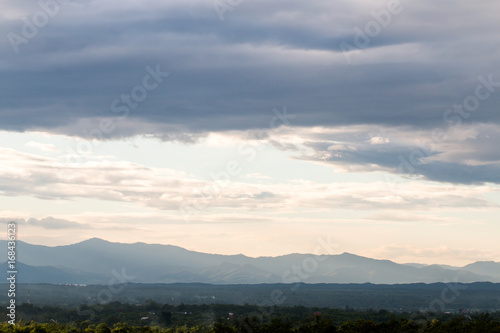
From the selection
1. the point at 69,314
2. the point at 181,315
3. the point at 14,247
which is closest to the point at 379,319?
the point at 181,315

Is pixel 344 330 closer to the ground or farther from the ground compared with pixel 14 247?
closer to the ground

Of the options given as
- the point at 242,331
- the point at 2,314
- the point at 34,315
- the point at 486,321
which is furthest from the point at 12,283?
the point at 34,315

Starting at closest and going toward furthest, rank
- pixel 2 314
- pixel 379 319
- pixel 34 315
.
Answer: pixel 2 314 < pixel 379 319 < pixel 34 315

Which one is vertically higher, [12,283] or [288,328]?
[12,283]

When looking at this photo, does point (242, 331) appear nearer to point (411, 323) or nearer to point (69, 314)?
point (411, 323)

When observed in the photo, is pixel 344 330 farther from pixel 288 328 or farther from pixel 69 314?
pixel 69 314

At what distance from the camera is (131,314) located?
19525cm

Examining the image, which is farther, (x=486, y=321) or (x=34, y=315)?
(x=34, y=315)

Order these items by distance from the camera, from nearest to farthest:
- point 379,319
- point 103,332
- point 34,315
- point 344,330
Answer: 1. point 344,330
2. point 103,332
3. point 379,319
4. point 34,315

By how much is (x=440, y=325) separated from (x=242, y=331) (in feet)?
61.1

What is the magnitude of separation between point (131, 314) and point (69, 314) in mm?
17644

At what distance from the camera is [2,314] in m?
167

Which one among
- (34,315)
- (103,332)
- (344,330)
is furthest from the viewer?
(34,315)

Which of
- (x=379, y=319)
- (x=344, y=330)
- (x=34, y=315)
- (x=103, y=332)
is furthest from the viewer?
(x=34, y=315)
